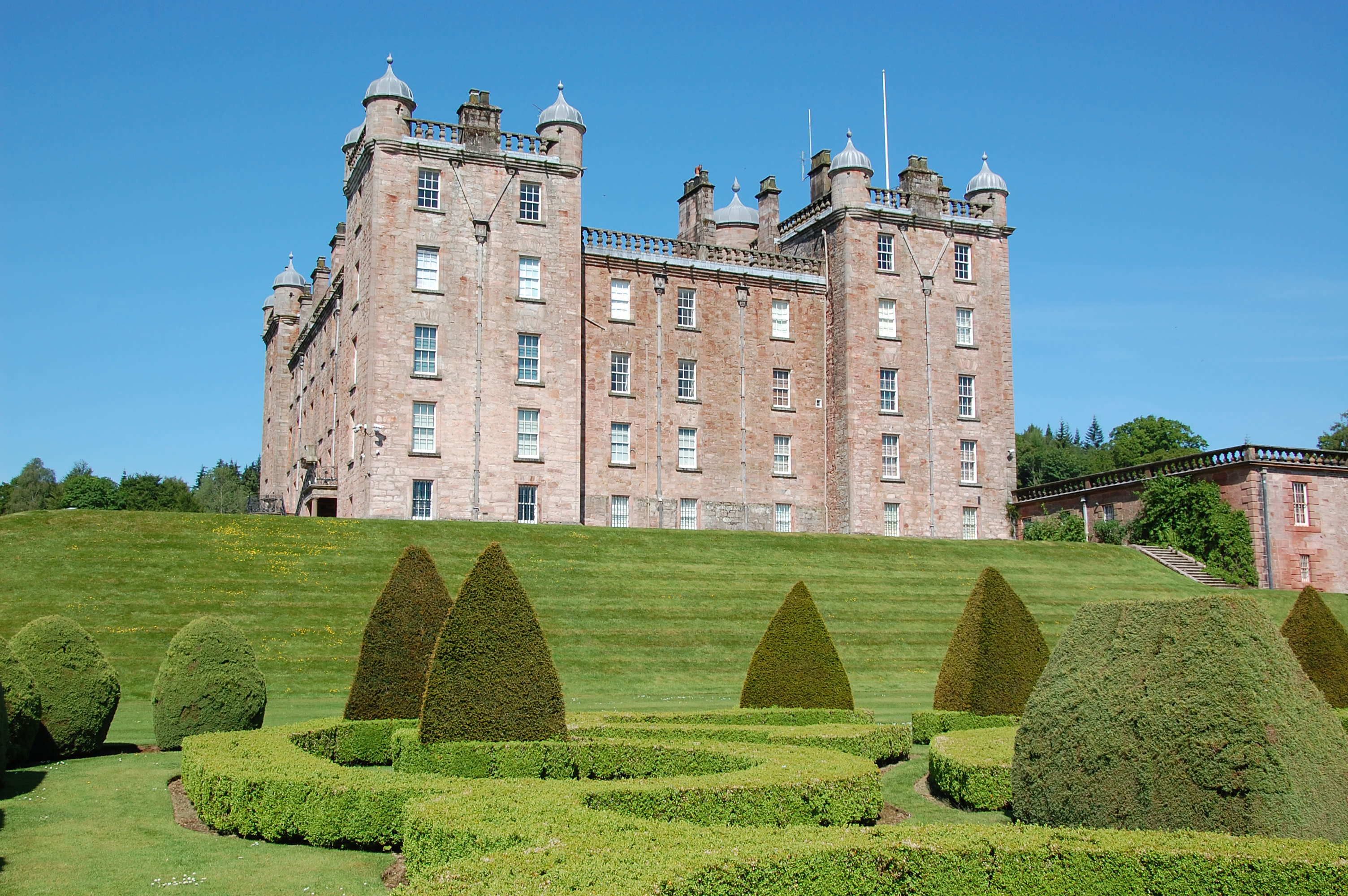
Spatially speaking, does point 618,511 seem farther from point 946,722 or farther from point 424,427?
point 946,722

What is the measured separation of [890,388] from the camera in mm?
49969

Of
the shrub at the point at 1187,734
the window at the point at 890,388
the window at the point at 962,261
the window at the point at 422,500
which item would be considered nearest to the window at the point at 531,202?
the window at the point at 422,500

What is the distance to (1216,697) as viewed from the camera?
9.72m

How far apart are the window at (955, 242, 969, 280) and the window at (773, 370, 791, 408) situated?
357 inches

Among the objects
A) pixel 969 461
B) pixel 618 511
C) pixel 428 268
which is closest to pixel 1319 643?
pixel 618 511

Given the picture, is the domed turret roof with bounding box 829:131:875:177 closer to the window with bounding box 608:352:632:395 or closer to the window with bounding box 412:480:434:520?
the window with bounding box 608:352:632:395

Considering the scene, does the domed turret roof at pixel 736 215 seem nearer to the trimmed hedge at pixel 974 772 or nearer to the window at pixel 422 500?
the window at pixel 422 500

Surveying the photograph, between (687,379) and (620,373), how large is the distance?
9.94ft

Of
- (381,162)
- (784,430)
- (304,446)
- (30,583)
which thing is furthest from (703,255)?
(30,583)

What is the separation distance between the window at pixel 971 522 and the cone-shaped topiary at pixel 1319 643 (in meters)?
30.3

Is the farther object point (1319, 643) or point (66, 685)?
point (1319, 643)

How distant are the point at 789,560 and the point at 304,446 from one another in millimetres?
29460

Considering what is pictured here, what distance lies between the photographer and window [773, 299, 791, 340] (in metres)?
50.5

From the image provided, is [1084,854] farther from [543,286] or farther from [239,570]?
[543,286]
